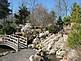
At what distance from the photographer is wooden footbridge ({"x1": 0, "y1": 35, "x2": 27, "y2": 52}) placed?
72.5 ft

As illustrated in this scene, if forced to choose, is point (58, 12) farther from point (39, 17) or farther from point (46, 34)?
point (46, 34)

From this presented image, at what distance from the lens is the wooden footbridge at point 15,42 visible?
870 inches

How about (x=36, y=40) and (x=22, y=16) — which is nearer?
(x=36, y=40)

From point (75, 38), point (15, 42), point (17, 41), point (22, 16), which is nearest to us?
point (75, 38)

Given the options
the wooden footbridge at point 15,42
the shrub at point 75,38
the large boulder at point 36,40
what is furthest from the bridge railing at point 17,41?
the shrub at point 75,38

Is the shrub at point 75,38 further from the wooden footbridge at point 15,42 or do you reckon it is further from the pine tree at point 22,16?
the pine tree at point 22,16

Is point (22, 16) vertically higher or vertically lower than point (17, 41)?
higher

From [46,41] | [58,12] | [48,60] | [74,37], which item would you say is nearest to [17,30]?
[46,41]

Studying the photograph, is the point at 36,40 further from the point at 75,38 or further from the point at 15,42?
the point at 75,38

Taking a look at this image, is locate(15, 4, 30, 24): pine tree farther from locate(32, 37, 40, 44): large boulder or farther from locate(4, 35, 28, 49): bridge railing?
locate(4, 35, 28, 49): bridge railing

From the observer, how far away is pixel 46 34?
Result: 91.6 ft

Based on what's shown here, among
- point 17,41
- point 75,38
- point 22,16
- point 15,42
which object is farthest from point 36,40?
point 75,38

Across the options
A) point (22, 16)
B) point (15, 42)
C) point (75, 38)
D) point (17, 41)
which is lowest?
point (15, 42)

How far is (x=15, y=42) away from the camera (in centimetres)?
2288
